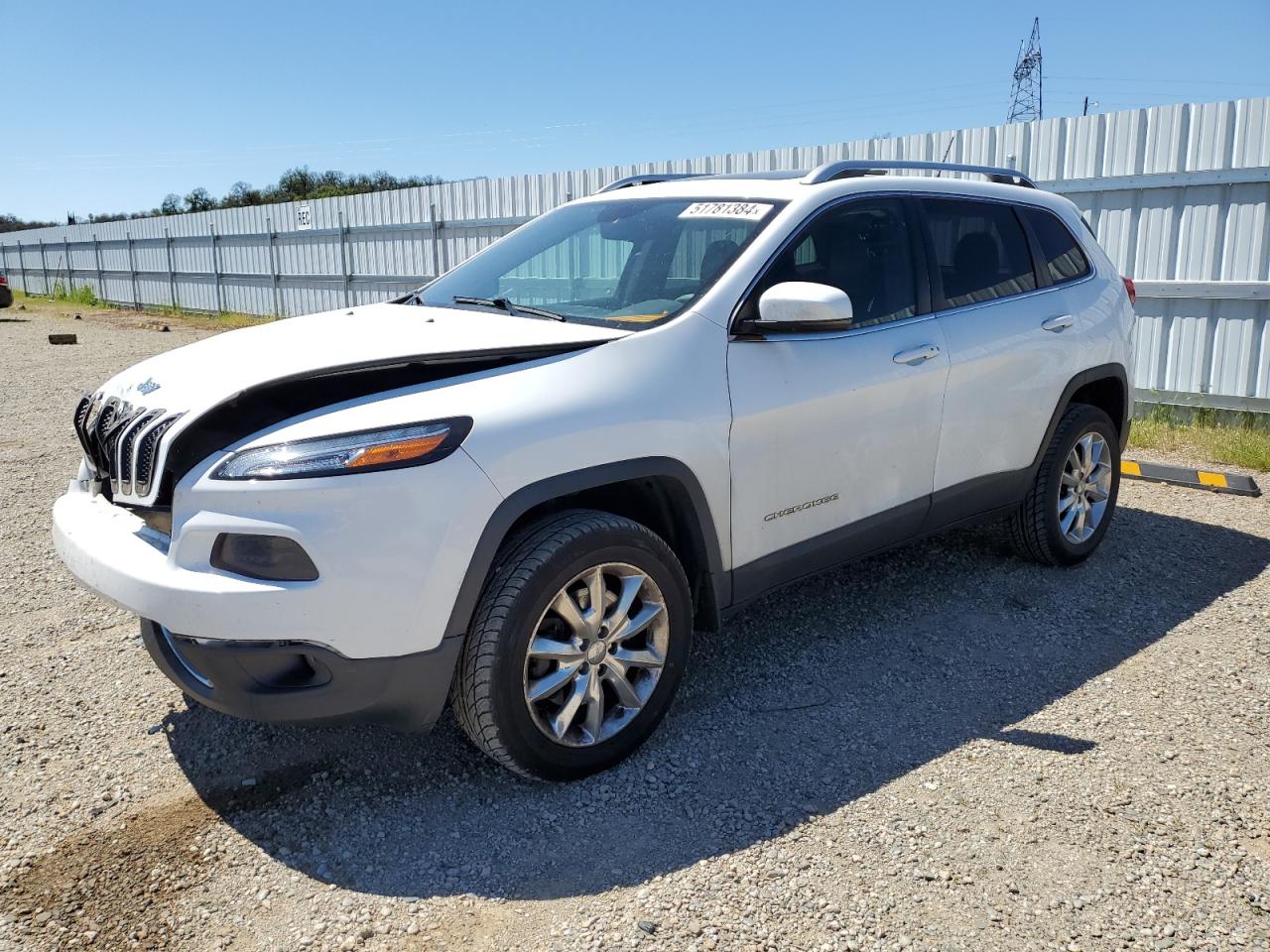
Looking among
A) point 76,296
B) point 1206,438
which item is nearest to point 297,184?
point 76,296

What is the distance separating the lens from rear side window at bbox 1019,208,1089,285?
4.83 metres

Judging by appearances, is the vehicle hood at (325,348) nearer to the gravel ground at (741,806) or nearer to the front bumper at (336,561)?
the front bumper at (336,561)

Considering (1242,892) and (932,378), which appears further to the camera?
(932,378)

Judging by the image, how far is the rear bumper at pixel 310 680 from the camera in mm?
2672

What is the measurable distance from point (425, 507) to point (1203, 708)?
2.90 m

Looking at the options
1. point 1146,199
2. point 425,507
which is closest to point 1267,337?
point 1146,199

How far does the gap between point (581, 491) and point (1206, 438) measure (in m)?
6.62

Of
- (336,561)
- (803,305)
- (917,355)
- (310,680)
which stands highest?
(803,305)

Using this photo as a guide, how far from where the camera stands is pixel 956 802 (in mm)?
3082

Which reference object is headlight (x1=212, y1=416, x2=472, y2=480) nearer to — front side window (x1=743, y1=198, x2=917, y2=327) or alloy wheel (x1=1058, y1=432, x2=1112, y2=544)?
front side window (x1=743, y1=198, x2=917, y2=327)

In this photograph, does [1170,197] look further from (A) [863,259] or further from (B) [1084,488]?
(A) [863,259]

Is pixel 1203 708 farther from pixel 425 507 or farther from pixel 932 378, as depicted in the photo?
pixel 425 507

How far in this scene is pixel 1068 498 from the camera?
5.05 m

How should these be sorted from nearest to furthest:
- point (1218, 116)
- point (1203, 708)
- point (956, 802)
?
point (956, 802), point (1203, 708), point (1218, 116)
